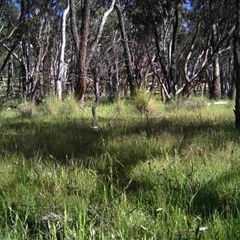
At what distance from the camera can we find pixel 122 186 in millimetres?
3150

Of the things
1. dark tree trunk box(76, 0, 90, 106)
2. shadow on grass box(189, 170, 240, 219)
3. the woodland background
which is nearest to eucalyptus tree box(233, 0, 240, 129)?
shadow on grass box(189, 170, 240, 219)

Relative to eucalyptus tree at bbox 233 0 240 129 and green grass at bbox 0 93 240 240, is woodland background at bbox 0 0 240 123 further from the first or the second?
green grass at bbox 0 93 240 240

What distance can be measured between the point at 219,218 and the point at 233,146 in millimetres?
1812

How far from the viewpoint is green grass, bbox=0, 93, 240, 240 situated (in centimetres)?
223

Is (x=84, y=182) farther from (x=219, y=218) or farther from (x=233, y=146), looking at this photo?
(x=233, y=146)

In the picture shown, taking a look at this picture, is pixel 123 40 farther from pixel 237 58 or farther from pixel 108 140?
pixel 108 140

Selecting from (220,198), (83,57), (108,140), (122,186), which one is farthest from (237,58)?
(83,57)

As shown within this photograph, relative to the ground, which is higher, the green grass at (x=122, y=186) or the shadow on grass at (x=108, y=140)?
the shadow on grass at (x=108, y=140)

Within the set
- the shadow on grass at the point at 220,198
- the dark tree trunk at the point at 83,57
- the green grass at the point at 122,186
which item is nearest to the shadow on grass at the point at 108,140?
the green grass at the point at 122,186

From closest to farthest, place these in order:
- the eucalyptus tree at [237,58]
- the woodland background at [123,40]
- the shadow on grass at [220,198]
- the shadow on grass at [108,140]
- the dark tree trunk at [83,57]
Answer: the shadow on grass at [220,198], the shadow on grass at [108,140], the eucalyptus tree at [237,58], the dark tree trunk at [83,57], the woodland background at [123,40]

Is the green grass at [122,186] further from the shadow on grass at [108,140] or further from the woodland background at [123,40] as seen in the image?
the woodland background at [123,40]

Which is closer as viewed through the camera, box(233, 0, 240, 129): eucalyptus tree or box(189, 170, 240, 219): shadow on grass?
box(189, 170, 240, 219): shadow on grass

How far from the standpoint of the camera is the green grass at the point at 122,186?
2.23 metres

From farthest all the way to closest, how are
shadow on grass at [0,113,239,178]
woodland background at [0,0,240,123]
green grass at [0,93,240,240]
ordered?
woodland background at [0,0,240,123] → shadow on grass at [0,113,239,178] → green grass at [0,93,240,240]
